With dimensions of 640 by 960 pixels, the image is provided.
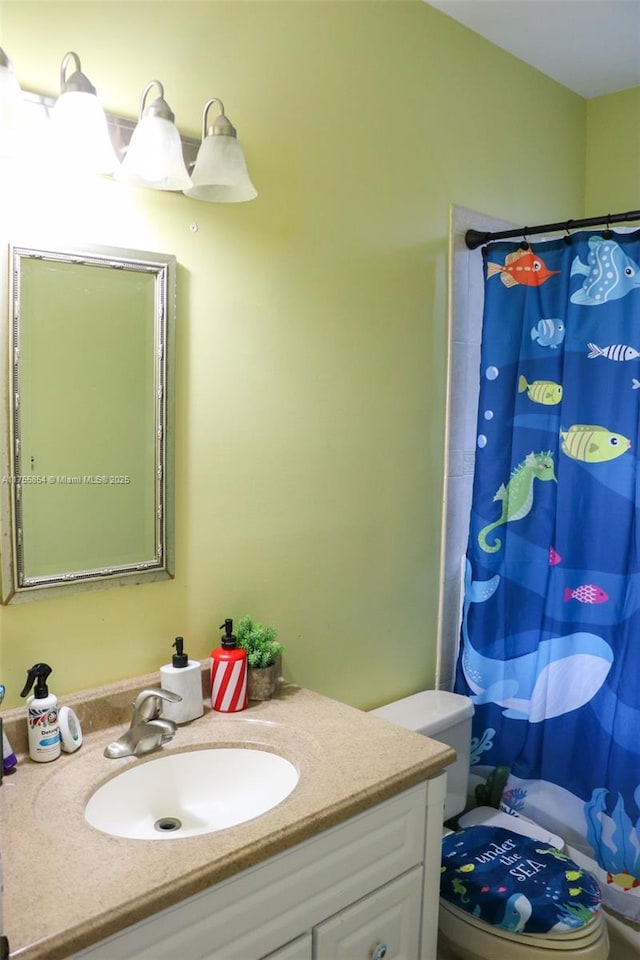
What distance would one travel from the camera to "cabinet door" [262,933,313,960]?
1237 mm

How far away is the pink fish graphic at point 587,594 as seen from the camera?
2082 millimetres

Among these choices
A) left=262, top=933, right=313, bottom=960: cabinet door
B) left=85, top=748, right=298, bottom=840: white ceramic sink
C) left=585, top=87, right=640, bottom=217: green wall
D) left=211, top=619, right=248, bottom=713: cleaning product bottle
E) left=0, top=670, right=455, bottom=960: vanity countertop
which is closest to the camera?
left=0, top=670, right=455, bottom=960: vanity countertop

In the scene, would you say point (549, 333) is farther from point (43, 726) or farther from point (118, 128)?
point (43, 726)

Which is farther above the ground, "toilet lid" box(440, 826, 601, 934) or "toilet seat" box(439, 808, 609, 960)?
"toilet lid" box(440, 826, 601, 934)

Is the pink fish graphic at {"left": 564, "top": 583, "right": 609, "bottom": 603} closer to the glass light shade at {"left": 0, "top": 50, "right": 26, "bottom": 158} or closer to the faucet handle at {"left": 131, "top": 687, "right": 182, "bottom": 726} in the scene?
the faucet handle at {"left": 131, "top": 687, "right": 182, "bottom": 726}

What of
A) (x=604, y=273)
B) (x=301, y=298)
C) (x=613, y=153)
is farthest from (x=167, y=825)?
(x=613, y=153)

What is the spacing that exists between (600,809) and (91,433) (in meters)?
1.72

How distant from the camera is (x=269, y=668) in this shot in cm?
170

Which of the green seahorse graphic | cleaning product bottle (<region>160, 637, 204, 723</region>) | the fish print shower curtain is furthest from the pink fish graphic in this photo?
cleaning product bottle (<region>160, 637, 204, 723</region>)

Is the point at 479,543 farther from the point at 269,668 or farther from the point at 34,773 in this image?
the point at 34,773

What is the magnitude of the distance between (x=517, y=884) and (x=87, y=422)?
4.87 feet

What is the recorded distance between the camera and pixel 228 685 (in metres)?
1.63

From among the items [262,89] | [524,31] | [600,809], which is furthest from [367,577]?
[524,31]

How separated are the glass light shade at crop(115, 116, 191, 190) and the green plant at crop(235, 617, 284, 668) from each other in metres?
0.97
